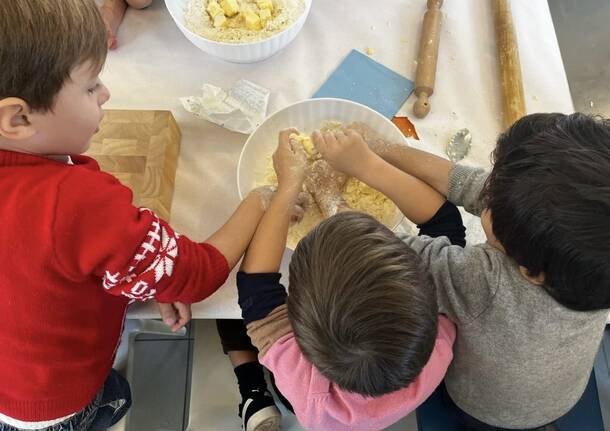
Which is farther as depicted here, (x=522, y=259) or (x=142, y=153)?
(x=142, y=153)

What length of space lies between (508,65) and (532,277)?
0.50 m

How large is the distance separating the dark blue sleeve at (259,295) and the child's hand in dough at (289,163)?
0.51 feet

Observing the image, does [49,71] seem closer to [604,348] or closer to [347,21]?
[347,21]

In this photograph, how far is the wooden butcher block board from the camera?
815 millimetres

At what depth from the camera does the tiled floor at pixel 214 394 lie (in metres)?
1.03

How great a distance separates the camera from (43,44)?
21.5 inches

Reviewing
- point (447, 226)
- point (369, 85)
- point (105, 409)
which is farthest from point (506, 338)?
point (105, 409)

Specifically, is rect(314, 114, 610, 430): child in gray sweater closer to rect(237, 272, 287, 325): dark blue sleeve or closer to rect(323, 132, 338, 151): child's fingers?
rect(323, 132, 338, 151): child's fingers

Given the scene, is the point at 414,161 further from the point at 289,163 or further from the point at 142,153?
the point at 142,153

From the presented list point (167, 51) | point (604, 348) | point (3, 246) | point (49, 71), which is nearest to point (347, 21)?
point (167, 51)

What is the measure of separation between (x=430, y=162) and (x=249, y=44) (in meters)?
0.37

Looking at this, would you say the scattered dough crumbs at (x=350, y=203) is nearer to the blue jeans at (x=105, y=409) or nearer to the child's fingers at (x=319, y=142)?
the child's fingers at (x=319, y=142)

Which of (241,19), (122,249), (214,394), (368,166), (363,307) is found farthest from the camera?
(214,394)

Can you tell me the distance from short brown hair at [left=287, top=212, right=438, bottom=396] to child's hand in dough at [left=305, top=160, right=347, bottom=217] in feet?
0.84
